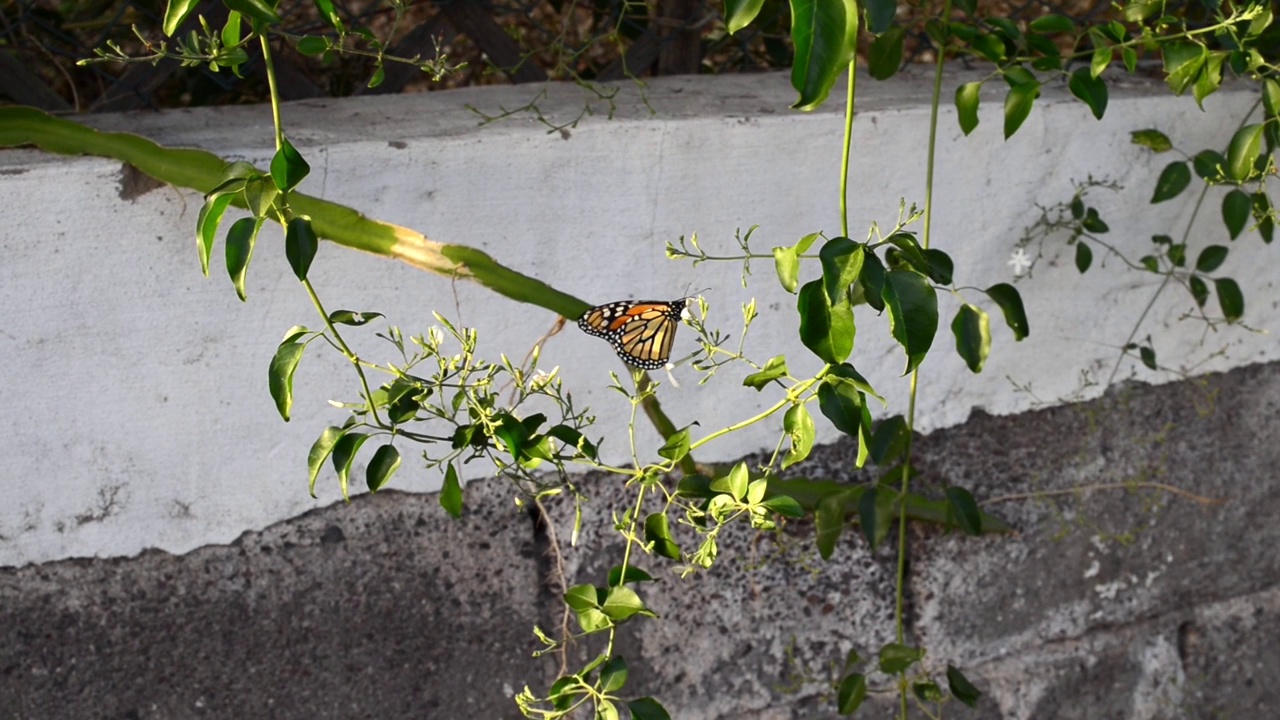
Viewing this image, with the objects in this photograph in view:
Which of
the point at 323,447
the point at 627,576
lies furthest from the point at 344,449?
the point at 627,576

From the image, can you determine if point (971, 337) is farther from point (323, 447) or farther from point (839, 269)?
point (323, 447)

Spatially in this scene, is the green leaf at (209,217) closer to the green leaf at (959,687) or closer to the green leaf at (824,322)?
the green leaf at (824,322)

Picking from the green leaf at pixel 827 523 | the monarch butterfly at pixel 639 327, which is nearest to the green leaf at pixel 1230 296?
the green leaf at pixel 827 523

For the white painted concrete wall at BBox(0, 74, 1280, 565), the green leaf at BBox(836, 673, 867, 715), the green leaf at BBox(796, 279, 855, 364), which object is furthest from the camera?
the green leaf at BBox(836, 673, 867, 715)

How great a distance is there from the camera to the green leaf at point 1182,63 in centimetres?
137

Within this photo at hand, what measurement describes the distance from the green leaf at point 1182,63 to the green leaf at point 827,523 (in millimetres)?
678

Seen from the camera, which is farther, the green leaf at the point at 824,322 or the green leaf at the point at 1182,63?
the green leaf at the point at 1182,63

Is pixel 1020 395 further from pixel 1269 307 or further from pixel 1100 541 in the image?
pixel 1269 307

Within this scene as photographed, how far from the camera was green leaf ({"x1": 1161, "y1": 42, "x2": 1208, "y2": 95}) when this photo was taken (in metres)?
1.37

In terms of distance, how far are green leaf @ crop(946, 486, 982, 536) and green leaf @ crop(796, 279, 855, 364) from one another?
695mm

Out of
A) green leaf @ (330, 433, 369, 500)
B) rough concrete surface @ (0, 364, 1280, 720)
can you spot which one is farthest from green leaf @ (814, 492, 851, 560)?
green leaf @ (330, 433, 369, 500)

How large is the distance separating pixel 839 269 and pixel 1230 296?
103 cm

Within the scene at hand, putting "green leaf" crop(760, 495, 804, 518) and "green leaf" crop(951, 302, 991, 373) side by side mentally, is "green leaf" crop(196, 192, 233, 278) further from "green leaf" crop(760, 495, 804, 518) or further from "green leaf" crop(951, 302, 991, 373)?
"green leaf" crop(951, 302, 991, 373)

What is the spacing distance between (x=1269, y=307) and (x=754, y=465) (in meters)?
0.89
